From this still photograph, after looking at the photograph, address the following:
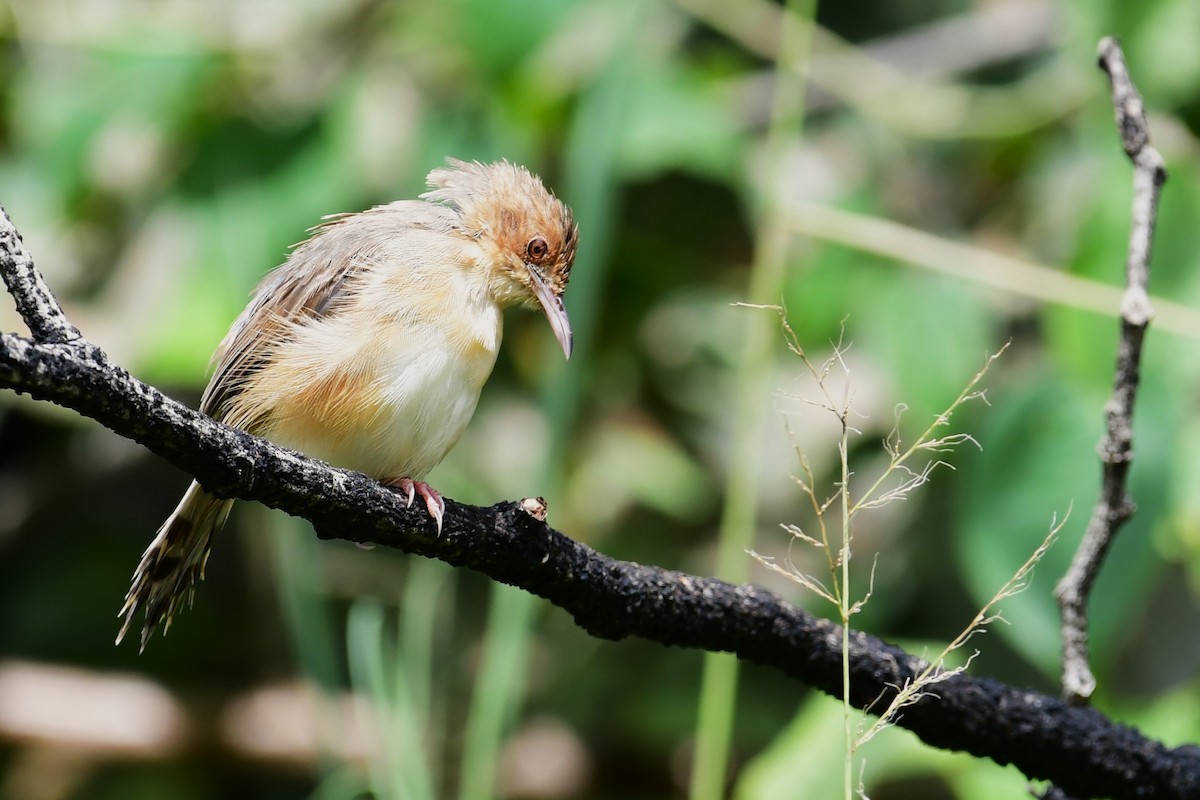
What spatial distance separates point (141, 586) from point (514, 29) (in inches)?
56.2

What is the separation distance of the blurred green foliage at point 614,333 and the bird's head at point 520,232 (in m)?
0.12

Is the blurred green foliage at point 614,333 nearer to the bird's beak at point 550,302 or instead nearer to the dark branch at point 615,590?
the bird's beak at point 550,302

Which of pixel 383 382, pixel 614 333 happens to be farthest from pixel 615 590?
pixel 614 333

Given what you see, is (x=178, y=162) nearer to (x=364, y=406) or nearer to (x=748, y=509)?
(x=364, y=406)

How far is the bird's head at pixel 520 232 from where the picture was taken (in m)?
2.69

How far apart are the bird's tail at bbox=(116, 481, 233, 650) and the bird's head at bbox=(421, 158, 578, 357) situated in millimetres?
744

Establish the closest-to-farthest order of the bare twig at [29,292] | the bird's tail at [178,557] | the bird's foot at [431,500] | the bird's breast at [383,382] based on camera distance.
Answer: the bare twig at [29,292], the bird's foot at [431,500], the bird's breast at [383,382], the bird's tail at [178,557]

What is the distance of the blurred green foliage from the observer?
2.59m

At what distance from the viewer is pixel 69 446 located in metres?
4.43

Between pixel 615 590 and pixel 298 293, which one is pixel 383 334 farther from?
pixel 615 590

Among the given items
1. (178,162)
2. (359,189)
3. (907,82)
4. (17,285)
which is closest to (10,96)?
(178,162)

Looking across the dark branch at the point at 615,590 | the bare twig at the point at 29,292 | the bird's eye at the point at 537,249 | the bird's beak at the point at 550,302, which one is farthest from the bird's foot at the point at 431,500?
the bird's eye at the point at 537,249

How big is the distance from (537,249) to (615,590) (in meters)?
1.14

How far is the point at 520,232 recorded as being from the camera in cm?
272
